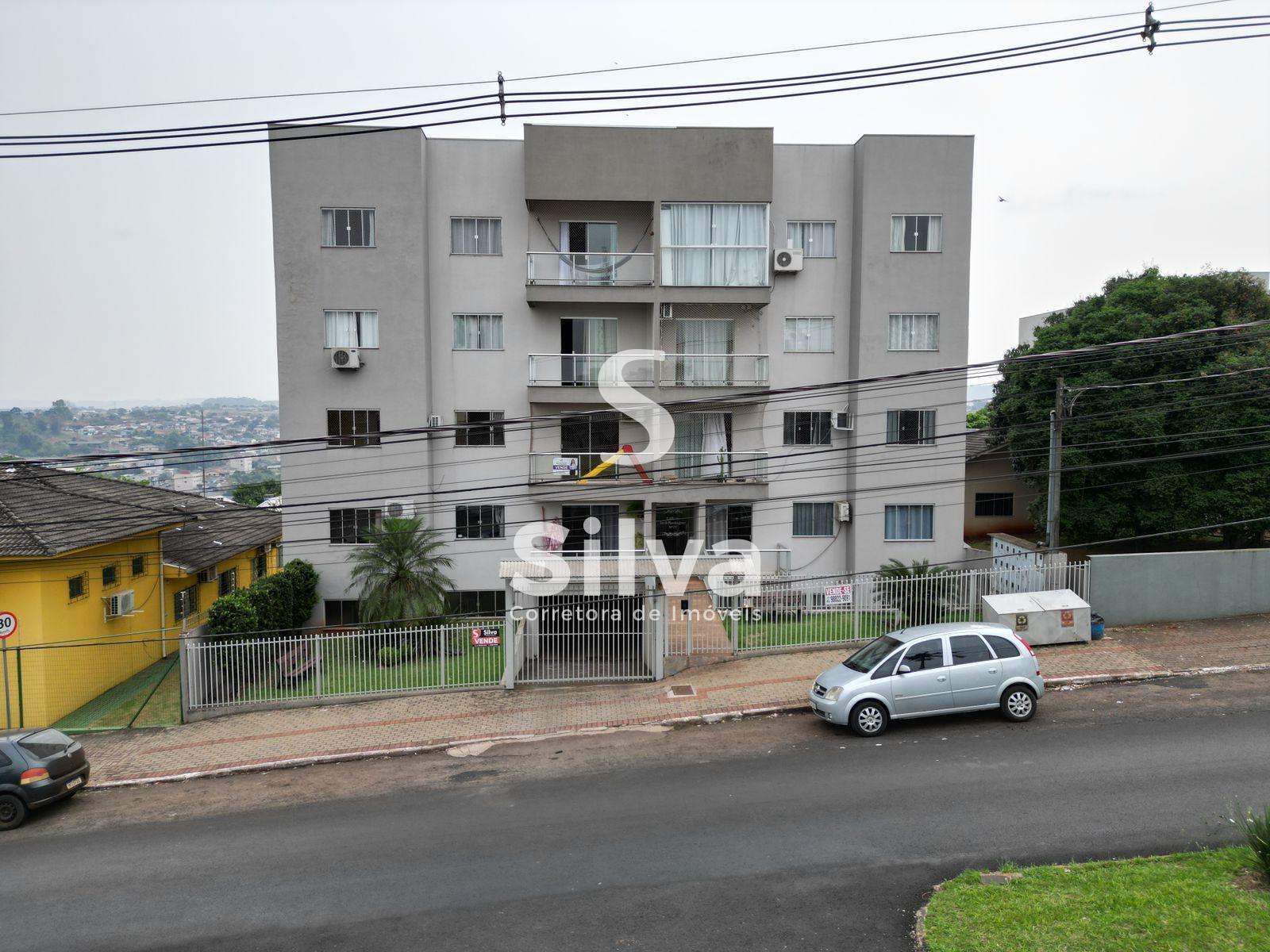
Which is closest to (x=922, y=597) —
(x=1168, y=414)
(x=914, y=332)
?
(x=1168, y=414)

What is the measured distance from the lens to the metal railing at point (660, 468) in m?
22.8

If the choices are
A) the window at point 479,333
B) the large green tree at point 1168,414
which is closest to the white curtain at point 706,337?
the window at point 479,333

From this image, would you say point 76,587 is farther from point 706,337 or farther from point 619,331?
point 706,337

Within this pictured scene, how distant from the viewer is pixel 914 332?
23391 mm

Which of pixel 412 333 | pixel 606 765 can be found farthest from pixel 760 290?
pixel 606 765

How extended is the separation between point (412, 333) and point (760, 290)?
32.9ft

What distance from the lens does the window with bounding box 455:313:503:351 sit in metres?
23.6

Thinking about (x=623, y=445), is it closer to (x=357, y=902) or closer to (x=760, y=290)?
(x=760, y=290)

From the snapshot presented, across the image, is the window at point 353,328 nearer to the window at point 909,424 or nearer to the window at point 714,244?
the window at point 714,244

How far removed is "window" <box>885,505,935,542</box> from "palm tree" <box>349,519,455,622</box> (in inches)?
514

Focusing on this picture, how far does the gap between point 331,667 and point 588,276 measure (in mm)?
12847

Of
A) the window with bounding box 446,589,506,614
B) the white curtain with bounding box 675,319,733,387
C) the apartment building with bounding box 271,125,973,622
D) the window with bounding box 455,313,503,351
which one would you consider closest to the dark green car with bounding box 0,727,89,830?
the apartment building with bounding box 271,125,973,622

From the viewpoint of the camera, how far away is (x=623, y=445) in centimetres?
2386

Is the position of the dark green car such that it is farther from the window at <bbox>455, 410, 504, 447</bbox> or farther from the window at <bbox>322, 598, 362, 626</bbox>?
the window at <bbox>455, 410, 504, 447</bbox>
